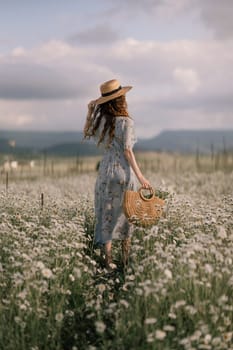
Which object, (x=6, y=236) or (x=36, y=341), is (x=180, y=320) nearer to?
(x=36, y=341)

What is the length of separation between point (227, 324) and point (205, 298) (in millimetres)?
451

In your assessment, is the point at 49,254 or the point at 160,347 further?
the point at 49,254

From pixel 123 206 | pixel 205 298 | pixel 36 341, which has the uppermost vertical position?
pixel 123 206

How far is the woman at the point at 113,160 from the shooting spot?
892 centimetres

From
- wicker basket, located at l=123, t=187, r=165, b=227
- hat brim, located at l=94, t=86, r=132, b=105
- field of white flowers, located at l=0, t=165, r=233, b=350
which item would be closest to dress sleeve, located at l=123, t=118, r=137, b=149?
hat brim, located at l=94, t=86, r=132, b=105

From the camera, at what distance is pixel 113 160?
29.8ft

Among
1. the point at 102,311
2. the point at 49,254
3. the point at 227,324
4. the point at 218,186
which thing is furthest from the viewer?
the point at 218,186

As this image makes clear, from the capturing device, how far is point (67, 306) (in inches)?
295

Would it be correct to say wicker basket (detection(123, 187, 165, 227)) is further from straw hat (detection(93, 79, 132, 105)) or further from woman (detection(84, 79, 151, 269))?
straw hat (detection(93, 79, 132, 105))

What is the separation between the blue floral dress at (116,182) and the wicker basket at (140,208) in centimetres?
38

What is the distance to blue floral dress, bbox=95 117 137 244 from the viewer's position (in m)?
8.97

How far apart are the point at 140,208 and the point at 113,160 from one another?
0.85 m

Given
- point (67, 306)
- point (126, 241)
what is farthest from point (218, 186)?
point (67, 306)

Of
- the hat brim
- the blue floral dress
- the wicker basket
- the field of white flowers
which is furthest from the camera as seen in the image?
the blue floral dress
